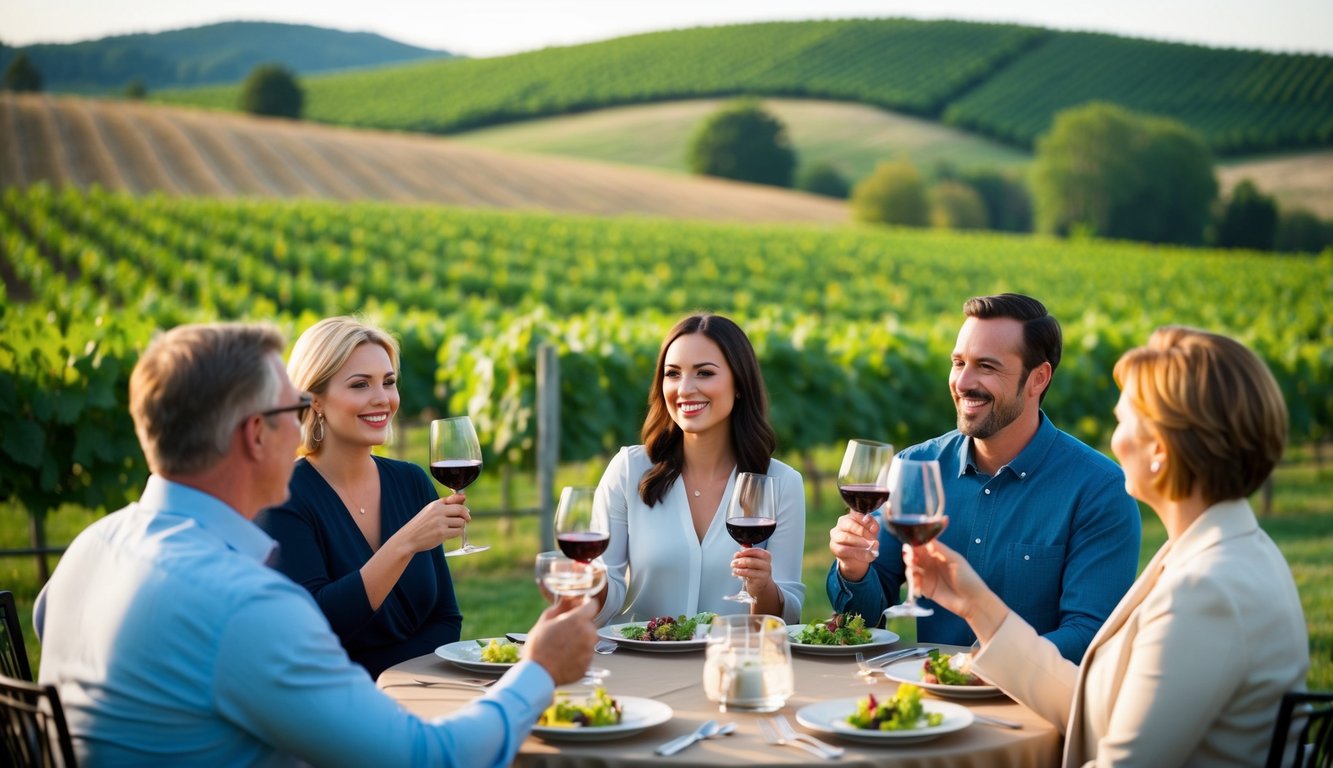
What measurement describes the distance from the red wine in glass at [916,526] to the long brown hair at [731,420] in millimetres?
1347

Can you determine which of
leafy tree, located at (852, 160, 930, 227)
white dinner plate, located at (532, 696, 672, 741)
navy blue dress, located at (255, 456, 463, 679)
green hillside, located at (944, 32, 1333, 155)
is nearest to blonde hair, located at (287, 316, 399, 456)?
navy blue dress, located at (255, 456, 463, 679)

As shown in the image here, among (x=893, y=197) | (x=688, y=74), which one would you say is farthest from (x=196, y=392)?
(x=688, y=74)

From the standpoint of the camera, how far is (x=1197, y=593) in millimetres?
2221

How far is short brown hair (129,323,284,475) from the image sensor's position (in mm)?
2080

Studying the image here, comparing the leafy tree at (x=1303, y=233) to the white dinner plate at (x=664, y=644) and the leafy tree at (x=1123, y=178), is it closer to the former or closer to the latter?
the leafy tree at (x=1123, y=178)

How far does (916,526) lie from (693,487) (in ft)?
4.68

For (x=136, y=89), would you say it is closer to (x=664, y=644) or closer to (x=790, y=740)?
(x=664, y=644)

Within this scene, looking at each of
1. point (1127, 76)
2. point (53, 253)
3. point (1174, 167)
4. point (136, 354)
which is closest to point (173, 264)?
point (53, 253)

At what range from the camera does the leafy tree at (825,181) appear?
201ft

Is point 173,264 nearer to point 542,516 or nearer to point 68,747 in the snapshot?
point 542,516

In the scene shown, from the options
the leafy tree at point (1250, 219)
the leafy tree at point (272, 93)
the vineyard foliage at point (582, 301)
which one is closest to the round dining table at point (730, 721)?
the vineyard foliage at point (582, 301)

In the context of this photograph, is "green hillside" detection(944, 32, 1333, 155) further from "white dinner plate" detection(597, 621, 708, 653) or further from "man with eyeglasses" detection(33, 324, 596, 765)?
"man with eyeglasses" detection(33, 324, 596, 765)

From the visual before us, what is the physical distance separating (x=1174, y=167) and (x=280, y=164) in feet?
129

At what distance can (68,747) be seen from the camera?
2.07 meters
